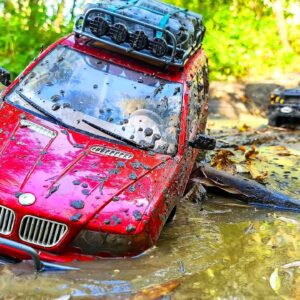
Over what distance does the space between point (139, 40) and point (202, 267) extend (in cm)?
230

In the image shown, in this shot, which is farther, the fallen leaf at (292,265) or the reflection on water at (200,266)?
the fallen leaf at (292,265)

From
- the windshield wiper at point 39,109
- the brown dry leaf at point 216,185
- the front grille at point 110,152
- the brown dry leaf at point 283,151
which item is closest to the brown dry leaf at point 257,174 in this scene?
the brown dry leaf at point 216,185

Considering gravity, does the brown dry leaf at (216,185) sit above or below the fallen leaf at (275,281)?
below

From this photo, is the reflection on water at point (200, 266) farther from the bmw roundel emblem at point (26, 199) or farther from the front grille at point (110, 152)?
the front grille at point (110, 152)

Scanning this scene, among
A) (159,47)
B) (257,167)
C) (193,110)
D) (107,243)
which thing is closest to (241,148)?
(257,167)

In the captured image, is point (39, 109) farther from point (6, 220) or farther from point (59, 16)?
point (59, 16)

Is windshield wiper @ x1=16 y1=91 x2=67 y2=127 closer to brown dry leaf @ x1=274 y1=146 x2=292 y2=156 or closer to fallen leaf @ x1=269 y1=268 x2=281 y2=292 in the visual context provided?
fallen leaf @ x1=269 y1=268 x2=281 y2=292

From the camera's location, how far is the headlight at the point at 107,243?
3.64 meters

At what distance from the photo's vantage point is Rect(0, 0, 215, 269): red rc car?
3623mm

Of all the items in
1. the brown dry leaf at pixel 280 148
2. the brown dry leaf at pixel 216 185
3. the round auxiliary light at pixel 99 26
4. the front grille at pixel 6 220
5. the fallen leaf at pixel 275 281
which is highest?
the round auxiliary light at pixel 99 26

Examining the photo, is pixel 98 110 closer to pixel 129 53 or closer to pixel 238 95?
pixel 129 53

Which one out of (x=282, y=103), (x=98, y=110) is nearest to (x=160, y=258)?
(x=98, y=110)

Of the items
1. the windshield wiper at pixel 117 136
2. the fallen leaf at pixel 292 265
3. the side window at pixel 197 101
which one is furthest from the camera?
the side window at pixel 197 101

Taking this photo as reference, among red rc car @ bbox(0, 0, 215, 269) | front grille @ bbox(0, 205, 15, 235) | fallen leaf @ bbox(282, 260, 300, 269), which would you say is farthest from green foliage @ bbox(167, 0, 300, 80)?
front grille @ bbox(0, 205, 15, 235)
